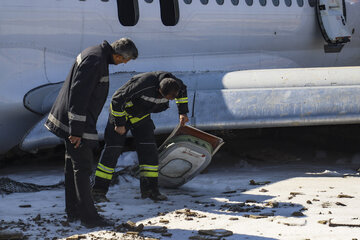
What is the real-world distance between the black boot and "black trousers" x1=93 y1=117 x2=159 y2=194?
107 mm

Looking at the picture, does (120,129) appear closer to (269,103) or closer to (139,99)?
(139,99)

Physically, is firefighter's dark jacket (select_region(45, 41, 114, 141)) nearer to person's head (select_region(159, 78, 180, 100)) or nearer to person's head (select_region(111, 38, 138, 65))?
person's head (select_region(111, 38, 138, 65))

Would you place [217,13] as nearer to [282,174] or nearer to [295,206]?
[282,174]

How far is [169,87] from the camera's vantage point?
20.4 ft

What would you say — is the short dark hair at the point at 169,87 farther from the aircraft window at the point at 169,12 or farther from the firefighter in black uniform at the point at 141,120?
the aircraft window at the point at 169,12

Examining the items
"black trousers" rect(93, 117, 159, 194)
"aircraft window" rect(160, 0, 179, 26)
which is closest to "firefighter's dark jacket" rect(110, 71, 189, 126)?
"black trousers" rect(93, 117, 159, 194)

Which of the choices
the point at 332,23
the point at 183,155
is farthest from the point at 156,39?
the point at 332,23

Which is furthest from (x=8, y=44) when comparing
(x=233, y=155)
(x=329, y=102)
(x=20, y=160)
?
(x=329, y=102)

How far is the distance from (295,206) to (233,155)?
381 cm

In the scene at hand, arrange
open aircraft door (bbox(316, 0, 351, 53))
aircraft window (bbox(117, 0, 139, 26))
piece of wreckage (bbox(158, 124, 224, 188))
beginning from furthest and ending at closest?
open aircraft door (bbox(316, 0, 351, 53)) → aircraft window (bbox(117, 0, 139, 26)) → piece of wreckage (bbox(158, 124, 224, 188))

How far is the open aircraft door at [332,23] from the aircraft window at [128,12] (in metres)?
3.79

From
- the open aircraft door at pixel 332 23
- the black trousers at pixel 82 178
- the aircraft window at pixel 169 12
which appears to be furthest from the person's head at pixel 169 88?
the open aircraft door at pixel 332 23

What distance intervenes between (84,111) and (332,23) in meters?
7.19

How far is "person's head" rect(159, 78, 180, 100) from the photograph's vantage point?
621cm
